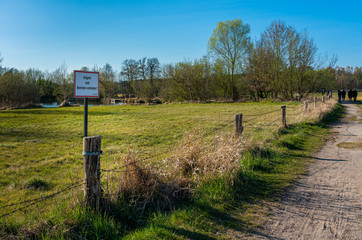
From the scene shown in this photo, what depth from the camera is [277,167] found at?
6.82 metres

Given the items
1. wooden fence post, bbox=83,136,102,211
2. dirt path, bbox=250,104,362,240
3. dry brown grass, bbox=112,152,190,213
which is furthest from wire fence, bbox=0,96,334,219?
dirt path, bbox=250,104,362,240

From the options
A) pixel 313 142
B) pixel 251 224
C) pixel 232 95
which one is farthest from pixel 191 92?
pixel 251 224

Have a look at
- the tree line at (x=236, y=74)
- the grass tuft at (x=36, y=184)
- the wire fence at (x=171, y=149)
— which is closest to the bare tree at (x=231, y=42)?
the tree line at (x=236, y=74)

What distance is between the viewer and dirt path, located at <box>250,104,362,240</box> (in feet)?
12.0

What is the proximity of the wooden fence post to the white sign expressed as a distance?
137 centimetres

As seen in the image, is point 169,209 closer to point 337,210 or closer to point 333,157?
point 337,210

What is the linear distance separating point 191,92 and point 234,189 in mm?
39867

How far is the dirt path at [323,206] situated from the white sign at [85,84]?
144 inches

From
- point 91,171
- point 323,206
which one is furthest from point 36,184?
point 323,206

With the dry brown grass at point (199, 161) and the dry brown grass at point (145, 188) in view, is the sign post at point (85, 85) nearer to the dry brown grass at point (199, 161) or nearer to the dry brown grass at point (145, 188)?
the dry brown grass at point (145, 188)

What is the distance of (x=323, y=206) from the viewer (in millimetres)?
4492

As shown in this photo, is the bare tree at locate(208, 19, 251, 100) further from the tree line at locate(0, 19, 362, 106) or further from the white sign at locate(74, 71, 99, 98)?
the white sign at locate(74, 71, 99, 98)

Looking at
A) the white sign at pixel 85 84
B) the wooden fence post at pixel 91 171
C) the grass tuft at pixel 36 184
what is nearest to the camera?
the wooden fence post at pixel 91 171

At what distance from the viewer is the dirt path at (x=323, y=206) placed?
365 centimetres
